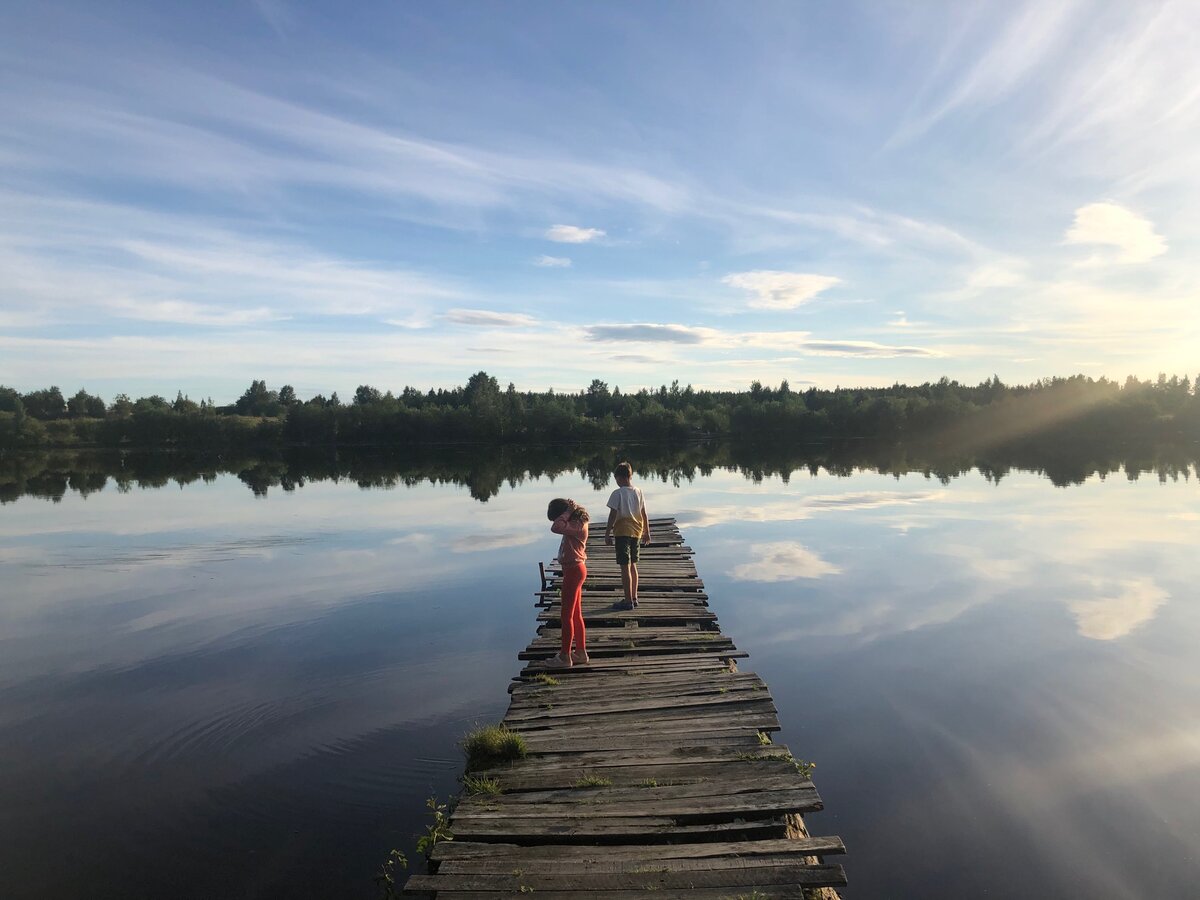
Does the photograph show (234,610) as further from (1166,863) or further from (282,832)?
(1166,863)

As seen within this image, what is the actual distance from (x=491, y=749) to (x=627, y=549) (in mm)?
5304

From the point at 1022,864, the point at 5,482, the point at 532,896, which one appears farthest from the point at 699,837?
the point at 5,482

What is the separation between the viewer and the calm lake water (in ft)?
22.4

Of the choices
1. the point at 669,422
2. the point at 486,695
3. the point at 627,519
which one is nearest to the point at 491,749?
the point at 486,695

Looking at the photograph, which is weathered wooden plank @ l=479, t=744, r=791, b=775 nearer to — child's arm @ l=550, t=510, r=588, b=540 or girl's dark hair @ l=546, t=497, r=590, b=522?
child's arm @ l=550, t=510, r=588, b=540

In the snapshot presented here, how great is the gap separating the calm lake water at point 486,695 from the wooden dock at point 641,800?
115 centimetres

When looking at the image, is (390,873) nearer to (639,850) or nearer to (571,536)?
(639,850)

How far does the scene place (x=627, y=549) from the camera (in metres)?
11.8

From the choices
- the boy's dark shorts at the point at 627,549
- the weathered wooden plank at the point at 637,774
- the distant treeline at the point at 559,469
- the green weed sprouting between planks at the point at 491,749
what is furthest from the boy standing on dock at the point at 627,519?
the distant treeline at the point at 559,469

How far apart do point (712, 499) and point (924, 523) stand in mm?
Result: 10224

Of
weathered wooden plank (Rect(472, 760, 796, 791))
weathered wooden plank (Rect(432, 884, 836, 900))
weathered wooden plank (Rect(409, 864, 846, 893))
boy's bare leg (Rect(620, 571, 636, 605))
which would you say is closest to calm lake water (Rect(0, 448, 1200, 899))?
weathered wooden plank (Rect(472, 760, 796, 791))

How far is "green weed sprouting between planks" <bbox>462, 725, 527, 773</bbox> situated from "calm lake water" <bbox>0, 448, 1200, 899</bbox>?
100 cm

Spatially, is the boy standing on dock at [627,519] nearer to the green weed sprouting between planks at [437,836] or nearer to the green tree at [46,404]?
the green weed sprouting between planks at [437,836]

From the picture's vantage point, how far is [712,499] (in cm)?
3394
